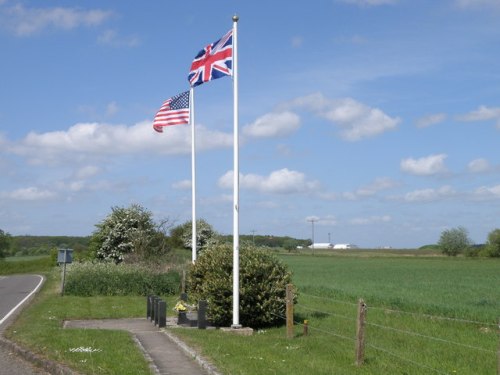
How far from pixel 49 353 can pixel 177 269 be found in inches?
895

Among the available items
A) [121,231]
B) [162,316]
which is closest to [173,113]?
[162,316]

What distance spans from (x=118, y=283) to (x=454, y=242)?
95589 millimetres

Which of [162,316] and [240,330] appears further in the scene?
[162,316]

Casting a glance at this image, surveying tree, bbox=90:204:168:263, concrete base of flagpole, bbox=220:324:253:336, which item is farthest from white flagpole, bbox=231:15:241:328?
tree, bbox=90:204:168:263

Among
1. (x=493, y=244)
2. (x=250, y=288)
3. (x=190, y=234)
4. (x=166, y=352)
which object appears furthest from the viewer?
(x=493, y=244)

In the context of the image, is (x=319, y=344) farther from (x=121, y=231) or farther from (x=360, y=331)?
(x=121, y=231)

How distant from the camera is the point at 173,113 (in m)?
24.2

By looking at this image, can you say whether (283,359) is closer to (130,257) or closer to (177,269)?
(177,269)

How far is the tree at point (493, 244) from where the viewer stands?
3976 inches

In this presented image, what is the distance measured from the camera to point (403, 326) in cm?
1850

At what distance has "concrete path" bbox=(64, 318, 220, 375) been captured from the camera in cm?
1122

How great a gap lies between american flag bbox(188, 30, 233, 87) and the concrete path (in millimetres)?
6480

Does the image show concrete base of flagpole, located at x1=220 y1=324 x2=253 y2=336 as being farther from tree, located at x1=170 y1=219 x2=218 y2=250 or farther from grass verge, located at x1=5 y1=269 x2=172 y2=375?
tree, located at x1=170 y1=219 x2=218 y2=250

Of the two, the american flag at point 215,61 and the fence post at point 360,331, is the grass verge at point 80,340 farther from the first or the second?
the american flag at point 215,61
